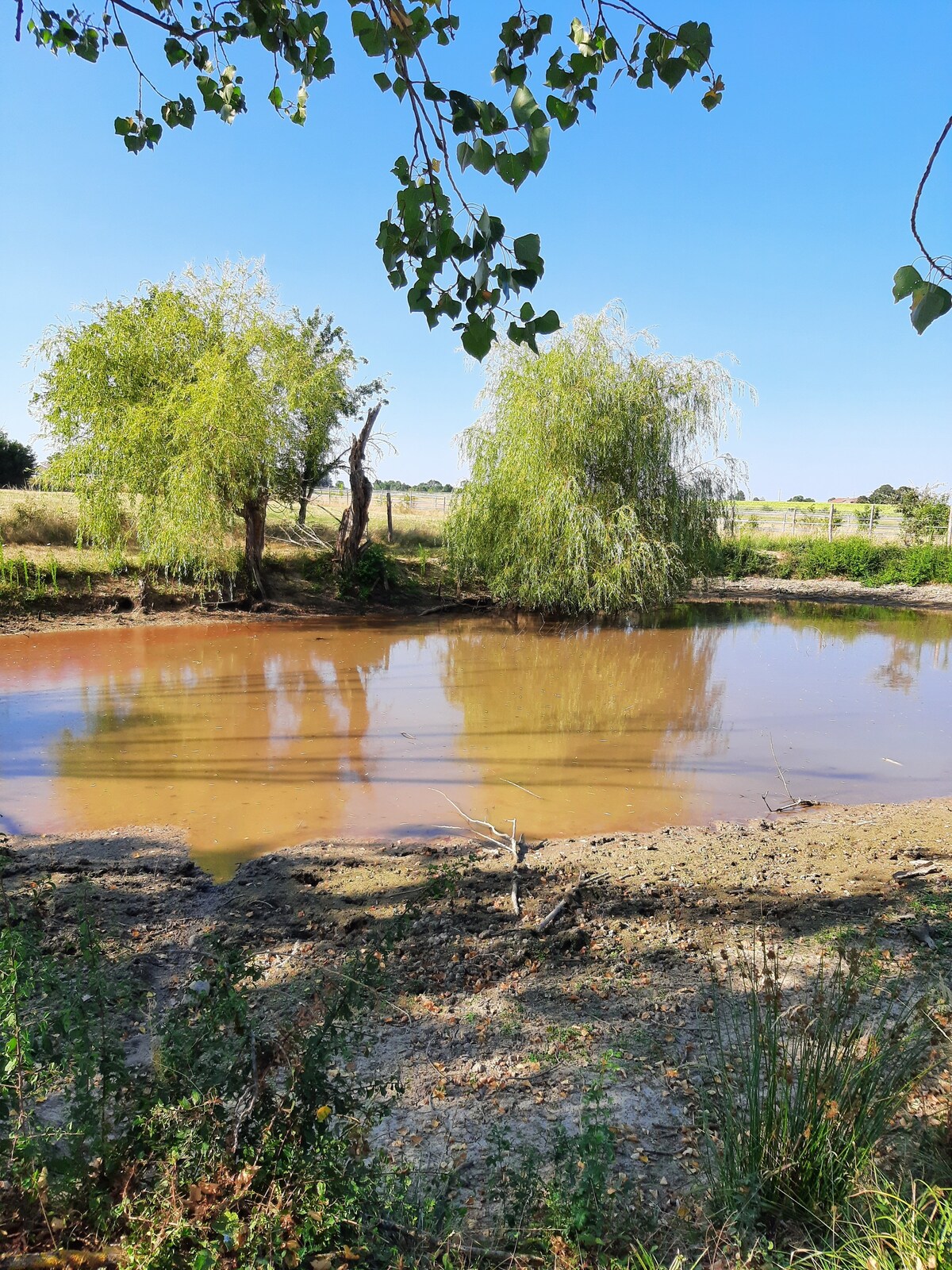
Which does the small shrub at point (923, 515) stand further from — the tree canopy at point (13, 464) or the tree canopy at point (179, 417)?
the tree canopy at point (13, 464)

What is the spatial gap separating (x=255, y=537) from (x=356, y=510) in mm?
2463

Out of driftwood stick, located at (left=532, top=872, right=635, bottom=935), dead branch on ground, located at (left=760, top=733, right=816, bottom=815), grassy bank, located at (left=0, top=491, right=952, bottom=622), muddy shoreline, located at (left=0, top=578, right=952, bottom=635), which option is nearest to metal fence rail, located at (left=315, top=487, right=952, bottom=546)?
grassy bank, located at (left=0, top=491, right=952, bottom=622)

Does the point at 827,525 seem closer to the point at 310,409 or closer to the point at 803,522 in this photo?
the point at 803,522

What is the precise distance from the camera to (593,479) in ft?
53.8

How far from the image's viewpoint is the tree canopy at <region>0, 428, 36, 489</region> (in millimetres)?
24656

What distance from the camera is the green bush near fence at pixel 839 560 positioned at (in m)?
23.4

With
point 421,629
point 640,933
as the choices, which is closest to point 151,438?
point 421,629

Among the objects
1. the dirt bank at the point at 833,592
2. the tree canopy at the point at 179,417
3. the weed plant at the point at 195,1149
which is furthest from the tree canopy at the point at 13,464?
the weed plant at the point at 195,1149

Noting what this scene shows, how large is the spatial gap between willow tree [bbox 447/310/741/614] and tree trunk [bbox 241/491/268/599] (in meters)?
4.13

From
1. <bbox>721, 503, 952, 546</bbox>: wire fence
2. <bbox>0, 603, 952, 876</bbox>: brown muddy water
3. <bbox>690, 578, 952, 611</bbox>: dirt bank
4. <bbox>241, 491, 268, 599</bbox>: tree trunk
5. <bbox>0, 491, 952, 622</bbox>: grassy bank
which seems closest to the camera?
<bbox>0, 603, 952, 876</bbox>: brown muddy water

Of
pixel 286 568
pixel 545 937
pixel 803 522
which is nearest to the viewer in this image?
pixel 545 937

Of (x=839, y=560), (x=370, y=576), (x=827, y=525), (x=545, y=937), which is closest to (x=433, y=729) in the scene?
(x=545, y=937)

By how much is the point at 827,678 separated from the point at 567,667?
12.8 ft

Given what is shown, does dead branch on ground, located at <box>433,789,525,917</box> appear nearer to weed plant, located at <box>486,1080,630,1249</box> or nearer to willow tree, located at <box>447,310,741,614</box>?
weed plant, located at <box>486,1080,630,1249</box>
